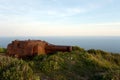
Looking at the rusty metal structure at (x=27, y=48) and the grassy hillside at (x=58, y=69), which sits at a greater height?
the rusty metal structure at (x=27, y=48)

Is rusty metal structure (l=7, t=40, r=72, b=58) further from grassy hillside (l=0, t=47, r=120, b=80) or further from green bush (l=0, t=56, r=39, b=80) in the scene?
green bush (l=0, t=56, r=39, b=80)

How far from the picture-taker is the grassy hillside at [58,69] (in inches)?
459

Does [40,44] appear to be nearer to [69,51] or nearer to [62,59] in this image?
[69,51]

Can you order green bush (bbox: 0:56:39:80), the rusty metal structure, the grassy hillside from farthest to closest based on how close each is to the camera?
the rusty metal structure < the grassy hillside < green bush (bbox: 0:56:39:80)

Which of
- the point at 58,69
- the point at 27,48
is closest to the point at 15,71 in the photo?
the point at 58,69

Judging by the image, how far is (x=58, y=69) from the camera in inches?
579

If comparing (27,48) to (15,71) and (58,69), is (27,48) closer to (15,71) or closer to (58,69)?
(58,69)

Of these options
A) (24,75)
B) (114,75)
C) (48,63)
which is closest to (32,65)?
(48,63)

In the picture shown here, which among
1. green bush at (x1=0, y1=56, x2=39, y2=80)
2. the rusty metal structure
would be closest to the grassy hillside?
green bush at (x1=0, y1=56, x2=39, y2=80)

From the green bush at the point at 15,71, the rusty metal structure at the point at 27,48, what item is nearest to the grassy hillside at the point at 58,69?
the green bush at the point at 15,71

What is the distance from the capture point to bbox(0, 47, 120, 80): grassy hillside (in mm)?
11656

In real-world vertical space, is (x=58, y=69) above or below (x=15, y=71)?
below

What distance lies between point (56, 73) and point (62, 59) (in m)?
2.03

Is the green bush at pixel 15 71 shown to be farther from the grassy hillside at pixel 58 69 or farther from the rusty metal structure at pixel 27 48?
the rusty metal structure at pixel 27 48
